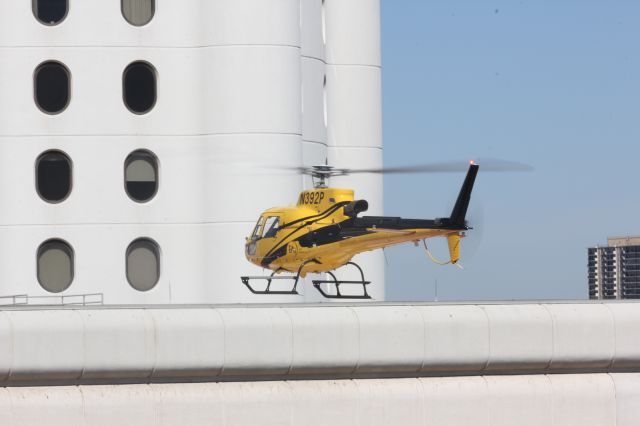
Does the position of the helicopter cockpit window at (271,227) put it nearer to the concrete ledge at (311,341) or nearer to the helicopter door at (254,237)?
the helicopter door at (254,237)

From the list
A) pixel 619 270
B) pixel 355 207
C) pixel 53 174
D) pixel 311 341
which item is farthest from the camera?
pixel 619 270

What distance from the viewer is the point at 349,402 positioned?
2238cm

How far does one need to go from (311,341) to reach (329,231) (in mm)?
12077

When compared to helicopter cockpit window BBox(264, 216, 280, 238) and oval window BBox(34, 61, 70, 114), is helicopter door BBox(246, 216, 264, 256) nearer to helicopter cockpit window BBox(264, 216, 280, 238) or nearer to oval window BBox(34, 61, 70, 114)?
helicopter cockpit window BBox(264, 216, 280, 238)

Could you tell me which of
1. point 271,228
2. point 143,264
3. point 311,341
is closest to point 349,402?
point 311,341

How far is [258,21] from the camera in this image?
37.3m

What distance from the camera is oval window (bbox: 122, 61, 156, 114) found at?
38.0 metres

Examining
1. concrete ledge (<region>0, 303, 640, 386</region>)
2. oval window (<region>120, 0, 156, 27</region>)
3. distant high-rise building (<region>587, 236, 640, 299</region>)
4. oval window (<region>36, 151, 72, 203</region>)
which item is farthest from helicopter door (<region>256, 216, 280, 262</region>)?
distant high-rise building (<region>587, 236, 640, 299</region>)

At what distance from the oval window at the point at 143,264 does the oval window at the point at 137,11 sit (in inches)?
212

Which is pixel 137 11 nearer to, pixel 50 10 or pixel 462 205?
pixel 50 10

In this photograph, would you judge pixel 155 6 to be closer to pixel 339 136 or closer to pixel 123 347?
pixel 339 136

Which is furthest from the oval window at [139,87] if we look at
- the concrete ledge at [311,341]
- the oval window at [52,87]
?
the concrete ledge at [311,341]

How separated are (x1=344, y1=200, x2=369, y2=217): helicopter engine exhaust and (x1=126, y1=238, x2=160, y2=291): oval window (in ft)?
20.7

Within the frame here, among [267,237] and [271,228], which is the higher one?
[271,228]
